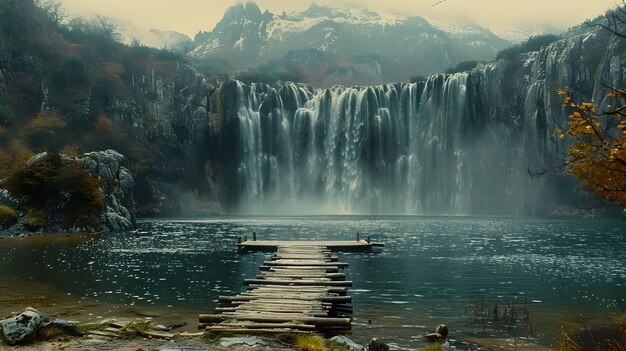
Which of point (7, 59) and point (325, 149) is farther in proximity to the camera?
point (325, 149)

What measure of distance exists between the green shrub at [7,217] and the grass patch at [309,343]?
159 feet

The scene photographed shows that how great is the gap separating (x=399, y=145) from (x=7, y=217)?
7364 cm

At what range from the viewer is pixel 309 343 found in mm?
11922

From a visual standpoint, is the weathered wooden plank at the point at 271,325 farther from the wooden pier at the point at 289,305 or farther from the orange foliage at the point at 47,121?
the orange foliage at the point at 47,121

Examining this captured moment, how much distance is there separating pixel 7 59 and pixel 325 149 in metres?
60.4

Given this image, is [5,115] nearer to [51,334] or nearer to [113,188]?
[113,188]

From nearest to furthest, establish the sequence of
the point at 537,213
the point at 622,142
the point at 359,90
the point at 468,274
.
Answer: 1. the point at 622,142
2. the point at 468,274
3. the point at 537,213
4. the point at 359,90

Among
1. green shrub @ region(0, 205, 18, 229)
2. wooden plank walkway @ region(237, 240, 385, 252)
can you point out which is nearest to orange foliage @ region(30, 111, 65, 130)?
green shrub @ region(0, 205, 18, 229)

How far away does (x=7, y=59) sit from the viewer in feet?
287

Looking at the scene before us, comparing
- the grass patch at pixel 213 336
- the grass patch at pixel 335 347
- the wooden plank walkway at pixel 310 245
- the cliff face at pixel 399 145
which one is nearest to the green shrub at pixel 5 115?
the cliff face at pixel 399 145

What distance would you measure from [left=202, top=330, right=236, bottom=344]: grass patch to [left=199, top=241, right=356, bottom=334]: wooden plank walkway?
0.20 metres

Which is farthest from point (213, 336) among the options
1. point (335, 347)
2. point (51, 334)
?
point (51, 334)

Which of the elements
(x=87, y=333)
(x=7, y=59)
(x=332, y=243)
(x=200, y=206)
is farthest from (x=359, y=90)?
(x=87, y=333)

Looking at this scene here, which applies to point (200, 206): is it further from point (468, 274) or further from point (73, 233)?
point (468, 274)
